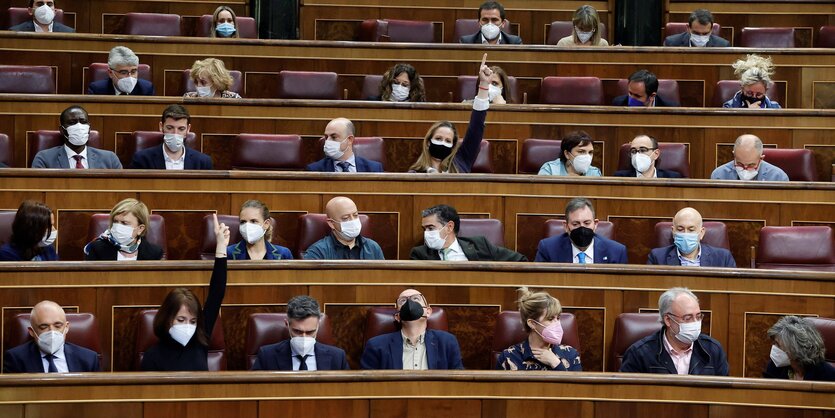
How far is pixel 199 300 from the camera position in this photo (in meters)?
3.54

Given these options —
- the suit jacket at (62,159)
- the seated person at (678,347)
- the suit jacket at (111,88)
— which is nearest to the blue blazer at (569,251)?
the seated person at (678,347)

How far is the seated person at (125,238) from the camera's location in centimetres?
371

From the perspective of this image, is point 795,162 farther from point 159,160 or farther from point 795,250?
point 159,160

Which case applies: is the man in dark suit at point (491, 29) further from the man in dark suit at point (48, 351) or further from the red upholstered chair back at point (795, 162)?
the man in dark suit at point (48, 351)

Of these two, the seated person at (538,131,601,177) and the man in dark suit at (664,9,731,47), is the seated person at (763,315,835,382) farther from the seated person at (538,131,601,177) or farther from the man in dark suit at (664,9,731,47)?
the man in dark suit at (664,9,731,47)

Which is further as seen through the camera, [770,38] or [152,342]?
[770,38]

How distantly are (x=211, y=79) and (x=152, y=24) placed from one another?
3.39 ft

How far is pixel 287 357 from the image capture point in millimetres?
3293

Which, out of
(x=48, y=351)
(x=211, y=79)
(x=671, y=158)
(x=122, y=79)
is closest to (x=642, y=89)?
(x=671, y=158)

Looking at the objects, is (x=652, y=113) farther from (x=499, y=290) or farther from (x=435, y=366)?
(x=435, y=366)

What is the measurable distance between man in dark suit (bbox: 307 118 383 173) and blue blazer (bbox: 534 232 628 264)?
29.1 inches

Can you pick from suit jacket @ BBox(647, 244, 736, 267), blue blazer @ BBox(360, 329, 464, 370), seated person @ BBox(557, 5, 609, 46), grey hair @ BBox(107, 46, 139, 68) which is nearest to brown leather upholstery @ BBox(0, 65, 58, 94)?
grey hair @ BBox(107, 46, 139, 68)

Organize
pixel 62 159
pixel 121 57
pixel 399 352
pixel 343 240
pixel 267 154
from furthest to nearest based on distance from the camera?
pixel 121 57 → pixel 267 154 → pixel 62 159 → pixel 343 240 → pixel 399 352

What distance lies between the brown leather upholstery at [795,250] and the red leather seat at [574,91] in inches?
52.2
